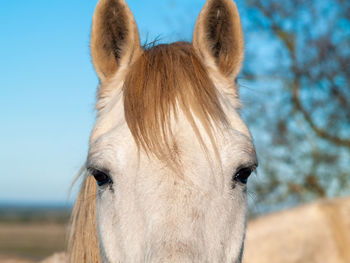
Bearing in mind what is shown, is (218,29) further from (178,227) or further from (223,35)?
(178,227)

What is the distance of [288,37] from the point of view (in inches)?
366

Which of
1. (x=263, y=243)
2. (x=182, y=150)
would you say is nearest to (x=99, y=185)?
(x=182, y=150)

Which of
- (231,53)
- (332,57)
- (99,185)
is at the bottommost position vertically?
(99,185)

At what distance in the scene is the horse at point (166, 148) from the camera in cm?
166

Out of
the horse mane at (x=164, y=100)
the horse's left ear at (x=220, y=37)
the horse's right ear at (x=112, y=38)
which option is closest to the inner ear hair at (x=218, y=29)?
the horse's left ear at (x=220, y=37)

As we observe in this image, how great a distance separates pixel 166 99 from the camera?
6.38 feet

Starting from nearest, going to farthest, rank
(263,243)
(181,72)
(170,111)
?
(170,111), (181,72), (263,243)

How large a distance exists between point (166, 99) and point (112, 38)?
2.31ft

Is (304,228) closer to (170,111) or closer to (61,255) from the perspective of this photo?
(61,255)

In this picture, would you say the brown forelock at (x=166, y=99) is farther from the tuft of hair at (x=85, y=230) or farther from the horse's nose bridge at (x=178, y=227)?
the tuft of hair at (x=85, y=230)

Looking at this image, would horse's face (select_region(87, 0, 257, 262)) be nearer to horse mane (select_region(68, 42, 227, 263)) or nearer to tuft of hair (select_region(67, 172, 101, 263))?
horse mane (select_region(68, 42, 227, 263))

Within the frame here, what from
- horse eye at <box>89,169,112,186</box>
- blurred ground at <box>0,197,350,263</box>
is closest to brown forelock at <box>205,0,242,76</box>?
horse eye at <box>89,169,112,186</box>

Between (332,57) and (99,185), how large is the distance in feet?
26.3

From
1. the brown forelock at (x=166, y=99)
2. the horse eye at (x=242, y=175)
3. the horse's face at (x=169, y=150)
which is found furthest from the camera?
the horse eye at (x=242, y=175)
